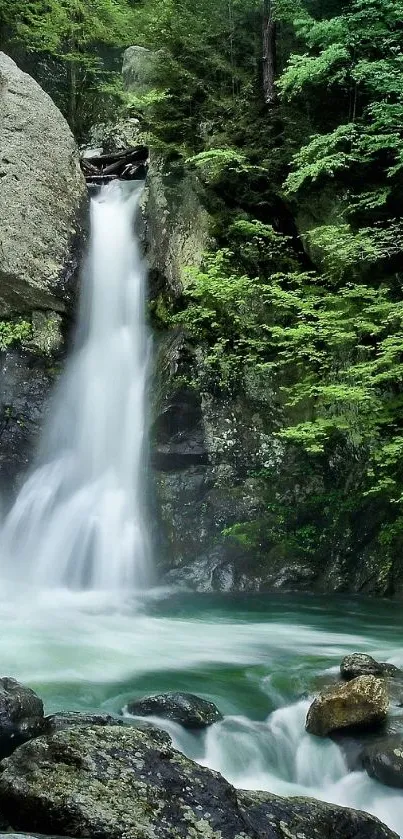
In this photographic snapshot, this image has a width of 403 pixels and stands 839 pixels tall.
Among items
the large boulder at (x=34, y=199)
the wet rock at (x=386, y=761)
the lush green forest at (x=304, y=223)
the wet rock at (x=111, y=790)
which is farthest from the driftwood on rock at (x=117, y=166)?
the wet rock at (x=111, y=790)

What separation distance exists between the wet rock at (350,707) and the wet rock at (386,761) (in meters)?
0.19

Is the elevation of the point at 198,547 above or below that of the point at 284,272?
below

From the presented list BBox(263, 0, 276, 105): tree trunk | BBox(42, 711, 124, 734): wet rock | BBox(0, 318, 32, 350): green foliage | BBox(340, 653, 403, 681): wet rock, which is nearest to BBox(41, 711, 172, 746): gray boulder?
BBox(42, 711, 124, 734): wet rock

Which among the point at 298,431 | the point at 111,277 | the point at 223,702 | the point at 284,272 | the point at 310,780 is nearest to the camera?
the point at 310,780

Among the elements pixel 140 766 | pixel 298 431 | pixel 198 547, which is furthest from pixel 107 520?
pixel 140 766

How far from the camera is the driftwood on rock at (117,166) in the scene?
15.3 metres

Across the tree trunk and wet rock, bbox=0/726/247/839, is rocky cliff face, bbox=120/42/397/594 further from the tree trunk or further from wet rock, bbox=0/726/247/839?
wet rock, bbox=0/726/247/839

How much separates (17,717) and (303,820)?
71.8 inches

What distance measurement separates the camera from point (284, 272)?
474 inches

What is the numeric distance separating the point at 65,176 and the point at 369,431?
7784mm

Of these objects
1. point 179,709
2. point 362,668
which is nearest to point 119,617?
point 179,709

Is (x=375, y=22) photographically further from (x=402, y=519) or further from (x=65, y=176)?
(x=402, y=519)

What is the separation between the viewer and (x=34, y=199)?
12633 millimetres

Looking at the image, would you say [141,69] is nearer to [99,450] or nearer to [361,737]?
[99,450]
